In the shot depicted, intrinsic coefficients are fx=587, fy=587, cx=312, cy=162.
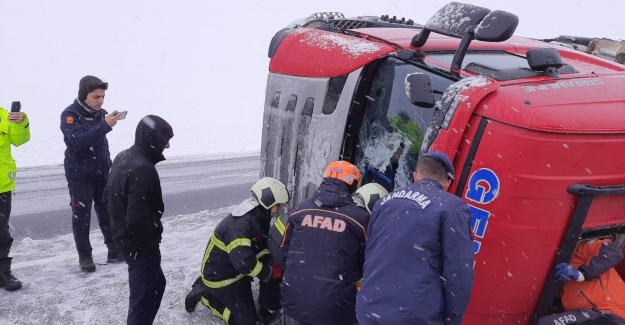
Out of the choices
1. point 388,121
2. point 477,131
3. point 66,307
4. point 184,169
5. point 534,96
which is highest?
point 534,96

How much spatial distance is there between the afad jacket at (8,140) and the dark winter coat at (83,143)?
0.40 meters

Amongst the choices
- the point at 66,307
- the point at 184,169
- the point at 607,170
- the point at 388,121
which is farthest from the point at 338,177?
the point at 184,169

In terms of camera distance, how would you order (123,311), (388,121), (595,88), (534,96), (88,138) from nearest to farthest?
(534,96)
(595,88)
(388,121)
(123,311)
(88,138)

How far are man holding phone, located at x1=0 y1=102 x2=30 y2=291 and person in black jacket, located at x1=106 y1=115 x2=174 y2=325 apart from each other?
153 centimetres

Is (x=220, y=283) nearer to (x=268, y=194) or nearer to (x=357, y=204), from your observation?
(x=268, y=194)

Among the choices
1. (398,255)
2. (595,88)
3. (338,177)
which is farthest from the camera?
(338,177)

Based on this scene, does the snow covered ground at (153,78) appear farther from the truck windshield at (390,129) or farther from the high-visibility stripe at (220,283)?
the truck windshield at (390,129)

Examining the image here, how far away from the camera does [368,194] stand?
12.2 feet

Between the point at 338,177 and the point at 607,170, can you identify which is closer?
the point at 607,170

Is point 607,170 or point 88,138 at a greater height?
point 607,170

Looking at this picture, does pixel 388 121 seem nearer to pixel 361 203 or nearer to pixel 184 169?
pixel 361 203

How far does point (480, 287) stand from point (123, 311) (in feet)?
9.18

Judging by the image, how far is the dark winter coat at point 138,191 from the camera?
381 cm

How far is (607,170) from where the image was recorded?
9.63 ft
